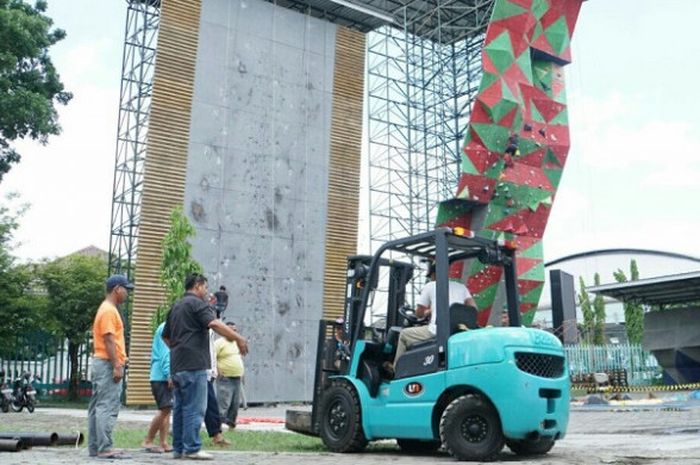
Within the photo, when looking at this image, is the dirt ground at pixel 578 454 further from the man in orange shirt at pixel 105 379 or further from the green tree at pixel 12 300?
the green tree at pixel 12 300

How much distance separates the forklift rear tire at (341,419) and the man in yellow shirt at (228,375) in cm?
237

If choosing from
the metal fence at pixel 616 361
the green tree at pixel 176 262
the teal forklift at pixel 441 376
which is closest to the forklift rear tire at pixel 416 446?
the teal forklift at pixel 441 376

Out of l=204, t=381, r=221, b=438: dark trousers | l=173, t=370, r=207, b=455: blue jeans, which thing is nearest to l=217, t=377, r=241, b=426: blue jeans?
l=204, t=381, r=221, b=438: dark trousers

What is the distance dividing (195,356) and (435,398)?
2228 mm

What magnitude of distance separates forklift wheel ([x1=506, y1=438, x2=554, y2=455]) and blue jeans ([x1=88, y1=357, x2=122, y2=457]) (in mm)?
3626

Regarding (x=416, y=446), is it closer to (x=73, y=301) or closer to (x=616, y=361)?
(x=73, y=301)

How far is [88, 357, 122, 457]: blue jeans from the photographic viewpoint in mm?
6629

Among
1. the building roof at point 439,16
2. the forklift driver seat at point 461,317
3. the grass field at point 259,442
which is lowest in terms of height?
the grass field at point 259,442

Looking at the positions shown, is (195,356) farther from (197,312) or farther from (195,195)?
(195,195)

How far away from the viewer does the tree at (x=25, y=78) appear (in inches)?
739

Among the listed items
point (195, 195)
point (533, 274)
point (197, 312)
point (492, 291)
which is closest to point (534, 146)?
point (533, 274)

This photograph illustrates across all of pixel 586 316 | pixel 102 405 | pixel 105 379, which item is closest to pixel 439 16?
pixel 586 316

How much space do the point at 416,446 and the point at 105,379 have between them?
3421 millimetres

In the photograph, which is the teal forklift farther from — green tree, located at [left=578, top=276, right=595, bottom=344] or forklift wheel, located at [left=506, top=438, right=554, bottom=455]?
green tree, located at [left=578, top=276, right=595, bottom=344]
